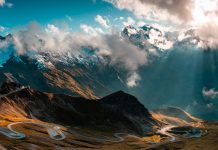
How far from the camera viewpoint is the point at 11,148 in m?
196
